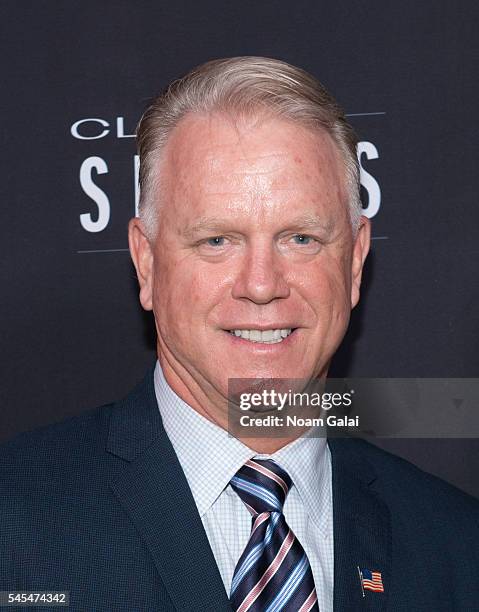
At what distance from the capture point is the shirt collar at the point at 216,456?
6.22 feet

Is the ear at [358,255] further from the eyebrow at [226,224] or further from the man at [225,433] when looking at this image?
the eyebrow at [226,224]

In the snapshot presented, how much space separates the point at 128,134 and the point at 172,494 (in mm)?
1053

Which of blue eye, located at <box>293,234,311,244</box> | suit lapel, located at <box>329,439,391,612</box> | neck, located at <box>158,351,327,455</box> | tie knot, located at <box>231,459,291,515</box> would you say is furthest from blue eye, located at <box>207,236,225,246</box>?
suit lapel, located at <box>329,439,391,612</box>

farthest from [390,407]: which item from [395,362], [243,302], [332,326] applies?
[243,302]

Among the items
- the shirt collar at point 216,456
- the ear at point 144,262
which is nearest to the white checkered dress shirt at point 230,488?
the shirt collar at point 216,456

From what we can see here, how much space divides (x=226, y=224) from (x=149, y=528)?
565 mm

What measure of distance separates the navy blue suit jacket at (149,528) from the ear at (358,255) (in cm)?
35

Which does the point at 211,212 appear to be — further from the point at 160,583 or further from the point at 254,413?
the point at 160,583

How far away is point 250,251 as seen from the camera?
6.06 feet

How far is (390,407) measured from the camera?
252cm

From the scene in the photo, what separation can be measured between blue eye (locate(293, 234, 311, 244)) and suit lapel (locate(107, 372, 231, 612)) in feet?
1.44

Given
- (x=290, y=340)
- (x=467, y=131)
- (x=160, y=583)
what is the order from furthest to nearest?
(x=467, y=131)
(x=290, y=340)
(x=160, y=583)

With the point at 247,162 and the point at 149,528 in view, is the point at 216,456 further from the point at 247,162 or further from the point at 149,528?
the point at 247,162

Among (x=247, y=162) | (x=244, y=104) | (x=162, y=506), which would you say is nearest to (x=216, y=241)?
(x=247, y=162)
